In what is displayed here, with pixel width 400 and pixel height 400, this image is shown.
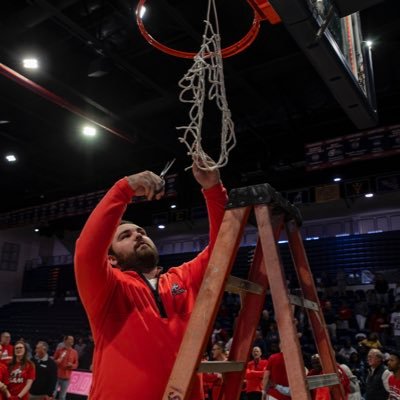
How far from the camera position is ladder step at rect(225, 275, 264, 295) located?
1.95 meters

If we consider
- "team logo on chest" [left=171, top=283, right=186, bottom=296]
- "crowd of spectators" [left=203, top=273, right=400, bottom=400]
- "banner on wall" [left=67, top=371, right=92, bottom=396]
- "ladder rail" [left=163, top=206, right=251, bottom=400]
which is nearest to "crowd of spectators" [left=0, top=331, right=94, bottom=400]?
"banner on wall" [left=67, top=371, right=92, bottom=396]

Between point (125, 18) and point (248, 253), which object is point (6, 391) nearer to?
point (125, 18)

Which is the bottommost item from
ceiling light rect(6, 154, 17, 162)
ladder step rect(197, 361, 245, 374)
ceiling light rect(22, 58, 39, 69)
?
ladder step rect(197, 361, 245, 374)

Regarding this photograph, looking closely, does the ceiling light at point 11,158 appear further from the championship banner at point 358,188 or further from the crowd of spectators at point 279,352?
the championship banner at point 358,188

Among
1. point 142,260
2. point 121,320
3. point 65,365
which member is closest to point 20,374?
point 65,365

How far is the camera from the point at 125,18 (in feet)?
26.7

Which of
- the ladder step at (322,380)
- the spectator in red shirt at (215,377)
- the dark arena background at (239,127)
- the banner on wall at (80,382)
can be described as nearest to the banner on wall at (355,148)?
the dark arena background at (239,127)

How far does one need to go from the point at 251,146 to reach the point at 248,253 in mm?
6304

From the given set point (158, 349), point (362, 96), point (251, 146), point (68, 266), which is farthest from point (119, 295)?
point (68, 266)

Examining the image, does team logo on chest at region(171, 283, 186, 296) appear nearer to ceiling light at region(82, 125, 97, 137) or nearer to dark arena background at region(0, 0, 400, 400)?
dark arena background at region(0, 0, 400, 400)

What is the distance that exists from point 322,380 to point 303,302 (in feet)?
1.12

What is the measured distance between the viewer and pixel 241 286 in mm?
2053

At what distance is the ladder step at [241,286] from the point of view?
1.95 metres

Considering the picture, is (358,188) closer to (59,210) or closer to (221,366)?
(59,210)
